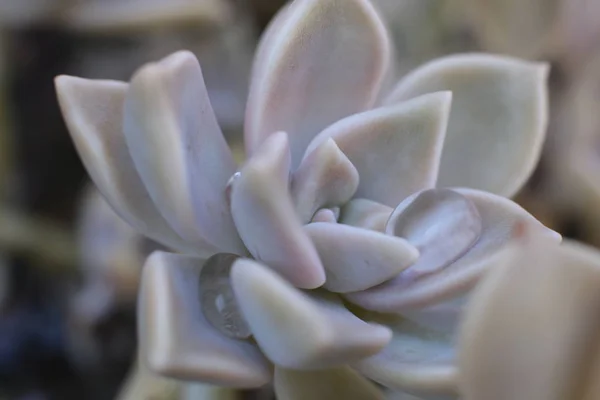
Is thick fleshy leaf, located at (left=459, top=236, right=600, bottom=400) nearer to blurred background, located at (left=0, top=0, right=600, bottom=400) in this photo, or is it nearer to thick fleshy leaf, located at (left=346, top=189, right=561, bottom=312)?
thick fleshy leaf, located at (left=346, top=189, right=561, bottom=312)

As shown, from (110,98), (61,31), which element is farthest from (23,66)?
(110,98)

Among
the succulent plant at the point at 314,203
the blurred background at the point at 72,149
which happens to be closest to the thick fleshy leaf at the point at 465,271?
the succulent plant at the point at 314,203

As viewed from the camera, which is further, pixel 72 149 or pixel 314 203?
pixel 72 149

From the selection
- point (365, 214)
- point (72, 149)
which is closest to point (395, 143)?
point (365, 214)

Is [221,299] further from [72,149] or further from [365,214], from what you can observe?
[72,149]

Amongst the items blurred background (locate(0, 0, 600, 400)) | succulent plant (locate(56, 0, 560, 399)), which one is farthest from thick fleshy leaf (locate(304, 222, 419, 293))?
blurred background (locate(0, 0, 600, 400))

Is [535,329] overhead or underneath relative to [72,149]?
overhead

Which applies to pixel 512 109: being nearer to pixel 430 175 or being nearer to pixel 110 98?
pixel 430 175
